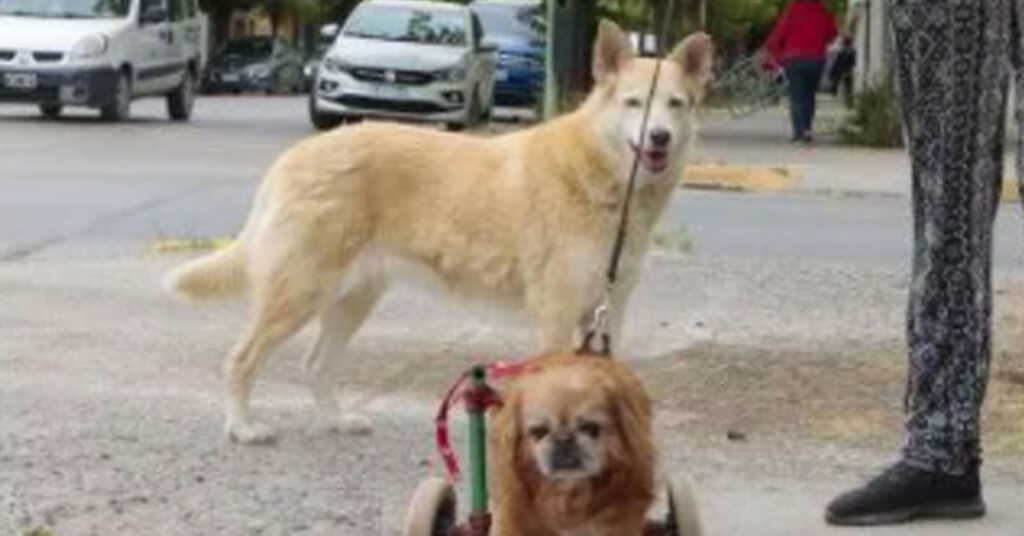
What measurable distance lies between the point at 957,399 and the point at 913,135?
74 cm

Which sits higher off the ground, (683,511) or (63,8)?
(683,511)

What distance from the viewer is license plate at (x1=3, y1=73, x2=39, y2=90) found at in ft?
89.5

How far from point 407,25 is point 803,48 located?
5.73 metres

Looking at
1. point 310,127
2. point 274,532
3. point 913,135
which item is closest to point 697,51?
point 913,135

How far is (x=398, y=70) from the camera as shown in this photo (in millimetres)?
28969

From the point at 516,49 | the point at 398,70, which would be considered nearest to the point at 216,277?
the point at 398,70

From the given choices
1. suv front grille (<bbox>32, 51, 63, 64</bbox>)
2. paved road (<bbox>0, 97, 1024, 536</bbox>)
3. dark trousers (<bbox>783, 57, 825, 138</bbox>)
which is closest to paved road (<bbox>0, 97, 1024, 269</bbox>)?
paved road (<bbox>0, 97, 1024, 536</bbox>)

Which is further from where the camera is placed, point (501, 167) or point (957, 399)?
point (501, 167)

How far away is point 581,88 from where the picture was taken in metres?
29.2

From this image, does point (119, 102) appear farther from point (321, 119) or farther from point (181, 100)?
point (181, 100)

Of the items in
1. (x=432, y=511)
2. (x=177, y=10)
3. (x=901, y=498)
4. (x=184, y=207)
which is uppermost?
(x=432, y=511)

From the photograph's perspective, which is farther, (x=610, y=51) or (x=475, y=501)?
(x=610, y=51)

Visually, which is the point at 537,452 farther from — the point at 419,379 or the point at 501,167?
the point at 419,379

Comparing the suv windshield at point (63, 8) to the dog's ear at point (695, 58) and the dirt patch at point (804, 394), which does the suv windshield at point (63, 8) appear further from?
the dog's ear at point (695, 58)
